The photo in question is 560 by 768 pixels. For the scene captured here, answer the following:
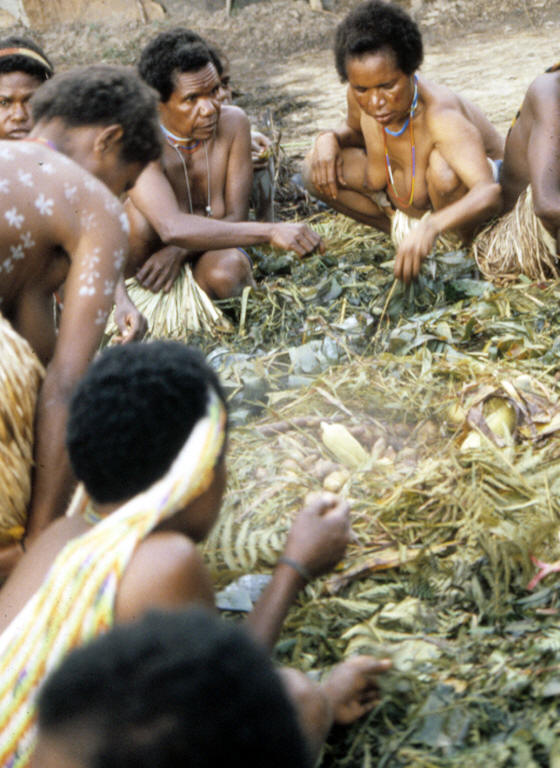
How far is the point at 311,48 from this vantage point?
9820mm

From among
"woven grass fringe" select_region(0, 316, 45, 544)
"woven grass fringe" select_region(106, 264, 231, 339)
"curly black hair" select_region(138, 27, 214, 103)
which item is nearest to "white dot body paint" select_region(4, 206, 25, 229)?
"woven grass fringe" select_region(0, 316, 45, 544)

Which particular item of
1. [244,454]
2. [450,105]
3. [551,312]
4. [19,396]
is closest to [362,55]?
[450,105]

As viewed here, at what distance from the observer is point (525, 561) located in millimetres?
2020

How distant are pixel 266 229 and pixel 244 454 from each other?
1.47 m

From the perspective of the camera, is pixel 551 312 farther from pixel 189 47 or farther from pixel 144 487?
pixel 144 487

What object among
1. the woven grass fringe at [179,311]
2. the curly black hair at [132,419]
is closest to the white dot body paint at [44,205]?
the curly black hair at [132,419]

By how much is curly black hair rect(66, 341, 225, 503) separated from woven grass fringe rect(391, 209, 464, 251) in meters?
2.71

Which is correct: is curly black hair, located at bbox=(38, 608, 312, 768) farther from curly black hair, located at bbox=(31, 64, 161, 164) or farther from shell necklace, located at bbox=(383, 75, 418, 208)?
shell necklace, located at bbox=(383, 75, 418, 208)

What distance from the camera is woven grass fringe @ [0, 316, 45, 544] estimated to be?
2021 millimetres

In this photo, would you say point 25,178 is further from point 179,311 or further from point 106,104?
point 179,311

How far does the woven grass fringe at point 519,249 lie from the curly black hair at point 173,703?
10.2 ft

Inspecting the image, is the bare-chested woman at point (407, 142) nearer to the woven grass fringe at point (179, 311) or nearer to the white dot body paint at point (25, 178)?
the woven grass fringe at point (179, 311)

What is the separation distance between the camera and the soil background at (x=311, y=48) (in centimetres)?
712

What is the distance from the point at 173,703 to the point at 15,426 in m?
1.34
